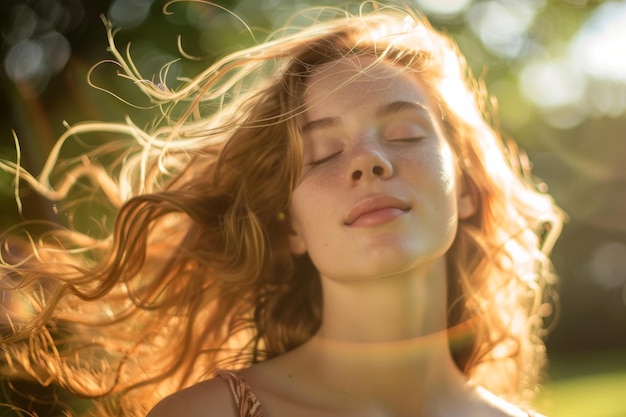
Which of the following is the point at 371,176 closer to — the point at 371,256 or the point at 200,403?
the point at 371,256

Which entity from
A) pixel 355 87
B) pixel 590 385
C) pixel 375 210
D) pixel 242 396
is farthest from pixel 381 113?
pixel 590 385

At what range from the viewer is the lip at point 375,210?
8.69 ft

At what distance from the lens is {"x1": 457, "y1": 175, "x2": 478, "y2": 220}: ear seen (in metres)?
3.29

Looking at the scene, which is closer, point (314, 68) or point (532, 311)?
point (314, 68)

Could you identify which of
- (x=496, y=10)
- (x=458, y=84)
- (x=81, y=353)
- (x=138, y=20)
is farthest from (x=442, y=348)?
(x=496, y=10)

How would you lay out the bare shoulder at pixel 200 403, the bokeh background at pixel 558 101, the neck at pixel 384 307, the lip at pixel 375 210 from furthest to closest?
1. the bokeh background at pixel 558 101
2. the neck at pixel 384 307
3. the lip at pixel 375 210
4. the bare shoulder at pixel 200 403

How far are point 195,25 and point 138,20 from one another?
653 mm

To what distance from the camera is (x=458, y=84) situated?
11.1 ft

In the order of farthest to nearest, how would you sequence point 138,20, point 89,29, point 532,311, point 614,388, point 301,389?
point 614,388, point 138,20, point 89,29, point 532,311, point 301,389

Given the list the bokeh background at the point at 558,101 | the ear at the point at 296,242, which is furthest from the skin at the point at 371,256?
the bokeh background at the point at 558,101

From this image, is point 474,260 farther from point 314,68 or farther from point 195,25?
point 195,25

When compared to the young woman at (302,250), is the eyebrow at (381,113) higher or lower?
higher

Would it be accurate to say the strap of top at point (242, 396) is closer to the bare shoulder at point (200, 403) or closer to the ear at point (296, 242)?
the bare shoulder at point (200, 403)

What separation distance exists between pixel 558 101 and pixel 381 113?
6.85 metres
